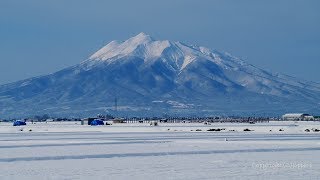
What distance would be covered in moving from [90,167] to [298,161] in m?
7.46

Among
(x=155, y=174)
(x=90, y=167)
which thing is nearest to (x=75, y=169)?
(x=90, y=167)

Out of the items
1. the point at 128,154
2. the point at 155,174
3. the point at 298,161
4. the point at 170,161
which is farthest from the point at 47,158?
the point at 298,161

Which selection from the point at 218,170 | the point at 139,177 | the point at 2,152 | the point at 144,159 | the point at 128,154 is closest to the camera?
the point at 139,177

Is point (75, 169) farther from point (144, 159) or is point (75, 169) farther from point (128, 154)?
point (128, 154)

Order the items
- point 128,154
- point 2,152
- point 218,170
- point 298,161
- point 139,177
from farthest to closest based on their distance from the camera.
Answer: point 2,152, point 128,154, point 298,161, point 218,170, point 139,177

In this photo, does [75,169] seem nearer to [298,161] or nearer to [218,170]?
[218,170]

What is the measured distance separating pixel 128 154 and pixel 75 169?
6.81m

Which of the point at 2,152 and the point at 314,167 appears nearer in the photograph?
the point at 314,167

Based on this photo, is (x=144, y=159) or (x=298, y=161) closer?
(x=298, y=161)

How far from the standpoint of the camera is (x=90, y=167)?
2352cm

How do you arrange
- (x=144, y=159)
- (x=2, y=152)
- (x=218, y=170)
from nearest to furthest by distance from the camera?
1. (x=218, y=170)
2. (x=144, y=159)
3. (x=2, y=152)

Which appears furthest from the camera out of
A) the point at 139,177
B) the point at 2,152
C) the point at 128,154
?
the point at 2,152

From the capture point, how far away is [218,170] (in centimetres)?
2219

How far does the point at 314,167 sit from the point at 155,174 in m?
5.36
